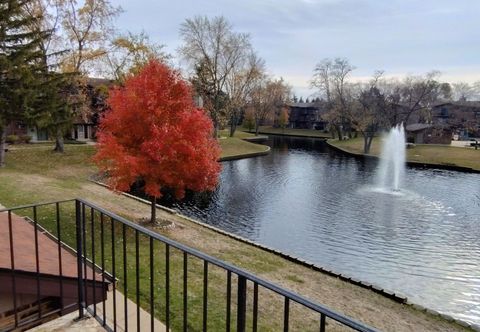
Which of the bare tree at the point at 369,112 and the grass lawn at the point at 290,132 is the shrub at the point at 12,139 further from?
the grass lawn at the point at 290,132

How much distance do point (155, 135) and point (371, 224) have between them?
897 centimetres

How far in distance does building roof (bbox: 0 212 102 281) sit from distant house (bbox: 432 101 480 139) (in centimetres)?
5700

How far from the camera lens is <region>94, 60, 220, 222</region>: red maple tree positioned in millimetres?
9797

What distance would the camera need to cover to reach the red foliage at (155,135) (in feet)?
32.1

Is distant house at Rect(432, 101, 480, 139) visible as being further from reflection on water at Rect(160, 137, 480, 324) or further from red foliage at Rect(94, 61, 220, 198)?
red foliage at Rect(94, 61, 220, 198)

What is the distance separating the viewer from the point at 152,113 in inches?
391

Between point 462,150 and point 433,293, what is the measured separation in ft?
109

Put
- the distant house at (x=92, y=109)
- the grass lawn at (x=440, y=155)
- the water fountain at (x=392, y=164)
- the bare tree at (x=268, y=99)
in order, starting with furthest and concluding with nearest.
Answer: the bare tree at (x=268, y=99)
the grass lawn at (x=440, y=155)
the distant house at (x=92, y=109)
the water fountain at (x=392, y=164)

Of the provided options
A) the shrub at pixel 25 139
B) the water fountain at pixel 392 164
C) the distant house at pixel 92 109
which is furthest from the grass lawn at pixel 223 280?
the shrub at pixel 25 139

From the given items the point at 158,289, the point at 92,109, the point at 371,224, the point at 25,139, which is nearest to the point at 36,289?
the point at 158,289

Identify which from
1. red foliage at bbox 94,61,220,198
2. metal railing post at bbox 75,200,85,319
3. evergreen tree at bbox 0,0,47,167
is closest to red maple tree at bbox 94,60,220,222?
red foliage at bbox 94,61,220,198

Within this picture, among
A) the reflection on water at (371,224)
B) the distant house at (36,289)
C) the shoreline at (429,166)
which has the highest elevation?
the distant house at (36,289)

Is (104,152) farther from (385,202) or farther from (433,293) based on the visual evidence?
(385,202)

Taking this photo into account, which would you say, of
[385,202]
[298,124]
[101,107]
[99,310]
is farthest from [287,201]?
[298,124]
